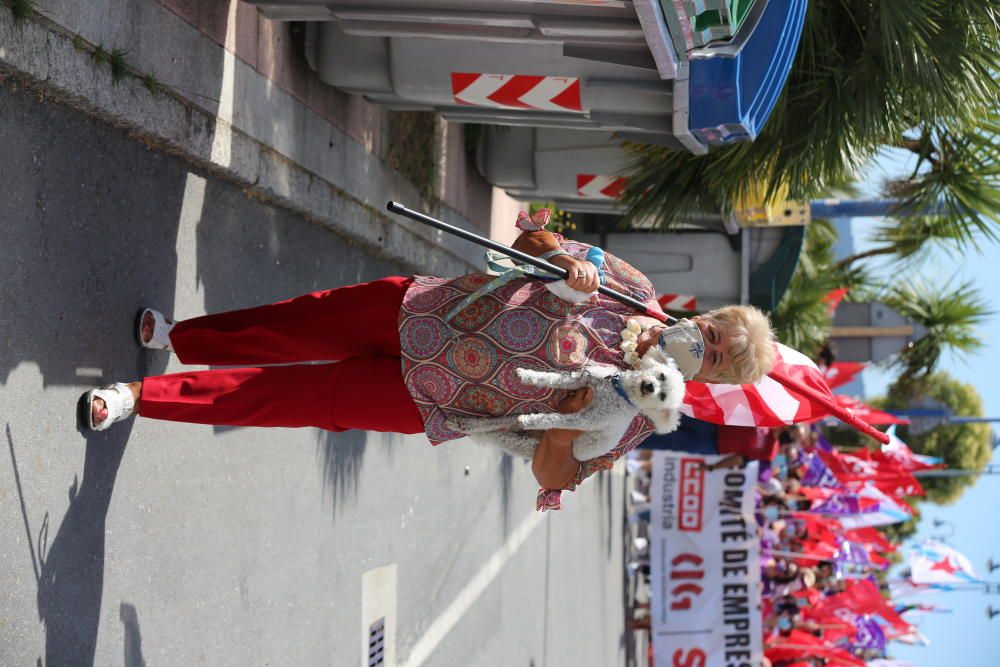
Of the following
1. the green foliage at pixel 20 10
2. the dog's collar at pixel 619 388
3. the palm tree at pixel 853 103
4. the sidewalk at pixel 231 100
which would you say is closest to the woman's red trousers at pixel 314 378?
the dog's collar at pixel 619 388

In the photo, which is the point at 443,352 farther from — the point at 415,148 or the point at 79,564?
the point at 415,148

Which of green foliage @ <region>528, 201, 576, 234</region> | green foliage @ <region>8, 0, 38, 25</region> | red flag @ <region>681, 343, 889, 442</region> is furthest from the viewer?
green foliage @ <region>528, 201, 576, 234</region>

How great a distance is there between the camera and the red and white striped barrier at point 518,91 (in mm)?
6035

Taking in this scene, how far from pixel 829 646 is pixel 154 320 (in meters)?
10.6

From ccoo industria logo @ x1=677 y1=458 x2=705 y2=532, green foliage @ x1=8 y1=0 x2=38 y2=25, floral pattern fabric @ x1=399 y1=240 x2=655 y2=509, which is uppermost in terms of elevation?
green foliage @ x1=8 y1=0 x2=38 y2=25

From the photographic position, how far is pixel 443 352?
4062 millimetres

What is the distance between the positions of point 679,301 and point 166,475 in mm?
6534

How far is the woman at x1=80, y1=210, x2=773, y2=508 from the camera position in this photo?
4.01 metres

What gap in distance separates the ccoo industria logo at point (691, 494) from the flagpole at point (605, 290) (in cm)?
663

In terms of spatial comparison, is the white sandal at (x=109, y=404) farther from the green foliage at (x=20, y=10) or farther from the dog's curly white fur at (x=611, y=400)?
the dog's curly white fur at (x=611, y=400)

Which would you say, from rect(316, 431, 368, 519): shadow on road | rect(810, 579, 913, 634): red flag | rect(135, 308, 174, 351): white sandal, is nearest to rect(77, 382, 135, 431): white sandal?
rect(135, 308, 174, 351): white sandal

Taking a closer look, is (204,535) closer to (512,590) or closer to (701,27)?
(701,27)

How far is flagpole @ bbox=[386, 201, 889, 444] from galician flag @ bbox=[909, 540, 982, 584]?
13020 mm

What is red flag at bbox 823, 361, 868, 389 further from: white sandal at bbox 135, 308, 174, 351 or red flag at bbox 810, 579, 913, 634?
white sandal at bbox 135, 308, 174, 351
